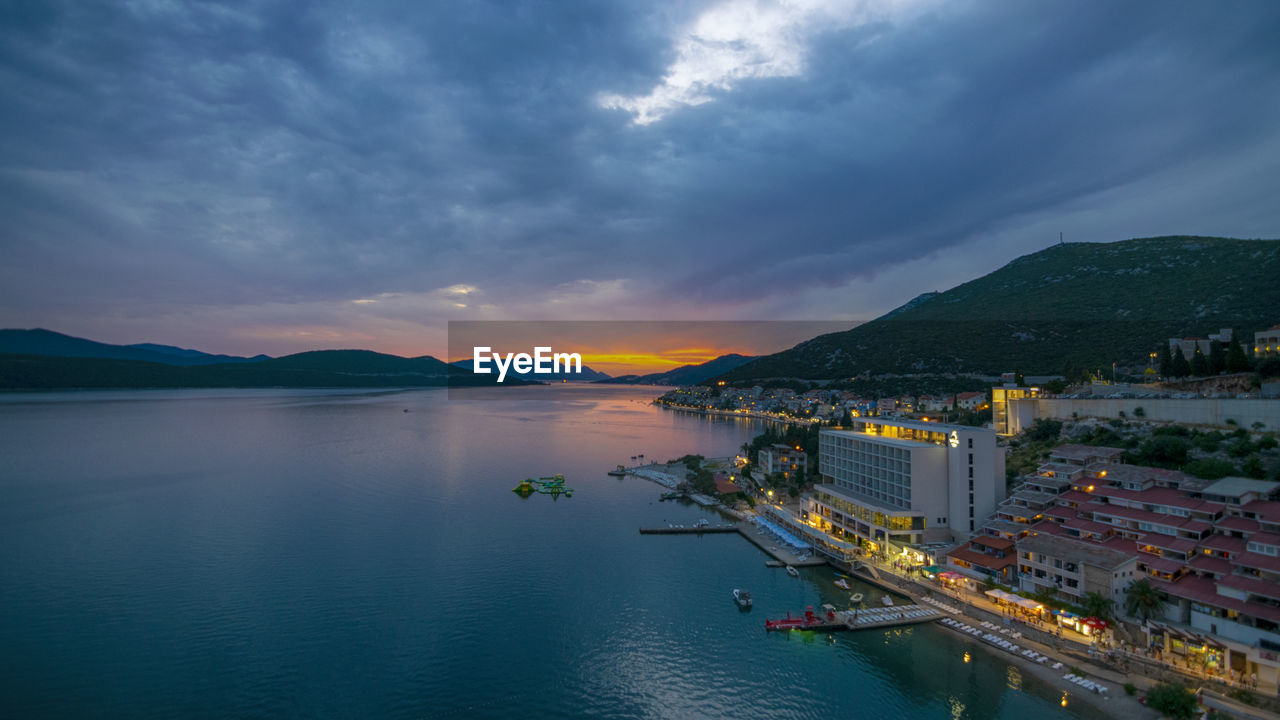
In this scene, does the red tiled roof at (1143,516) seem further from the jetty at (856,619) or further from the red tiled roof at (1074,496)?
the jetty at (856,619)

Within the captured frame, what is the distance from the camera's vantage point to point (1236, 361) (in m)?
28.8

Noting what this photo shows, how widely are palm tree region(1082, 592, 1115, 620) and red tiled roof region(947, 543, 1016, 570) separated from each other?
318 cm

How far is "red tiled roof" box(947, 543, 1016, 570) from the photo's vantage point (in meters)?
20.1

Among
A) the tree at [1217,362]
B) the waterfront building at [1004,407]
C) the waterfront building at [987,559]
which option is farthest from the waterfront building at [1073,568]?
the tree at [1217,362]

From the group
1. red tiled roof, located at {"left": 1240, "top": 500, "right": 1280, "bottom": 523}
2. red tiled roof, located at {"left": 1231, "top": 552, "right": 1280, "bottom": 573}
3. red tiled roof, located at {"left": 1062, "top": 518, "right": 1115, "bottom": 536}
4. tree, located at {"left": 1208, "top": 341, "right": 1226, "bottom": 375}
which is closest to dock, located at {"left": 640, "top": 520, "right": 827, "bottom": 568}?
red tiled roof, located at {"left": 1062, "top": 518, "right": 1115, "bottom": 536}

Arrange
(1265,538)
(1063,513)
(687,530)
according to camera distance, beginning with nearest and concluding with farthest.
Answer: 1. (1265,538)
2. (1063,513)
3. (687,530)

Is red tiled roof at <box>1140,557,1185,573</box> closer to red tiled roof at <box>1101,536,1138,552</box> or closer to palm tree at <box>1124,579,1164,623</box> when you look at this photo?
palm tree at <box>1124,579,1164,623</box>

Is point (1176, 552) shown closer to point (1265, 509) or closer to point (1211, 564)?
point (1211, 564)

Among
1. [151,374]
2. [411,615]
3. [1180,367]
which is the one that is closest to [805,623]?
[411,615]

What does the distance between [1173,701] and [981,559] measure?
7644 mm

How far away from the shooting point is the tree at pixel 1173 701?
13.0m

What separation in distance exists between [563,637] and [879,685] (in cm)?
997

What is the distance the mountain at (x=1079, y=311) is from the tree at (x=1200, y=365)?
20036 mm

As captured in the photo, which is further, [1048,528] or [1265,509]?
[1048,528]
